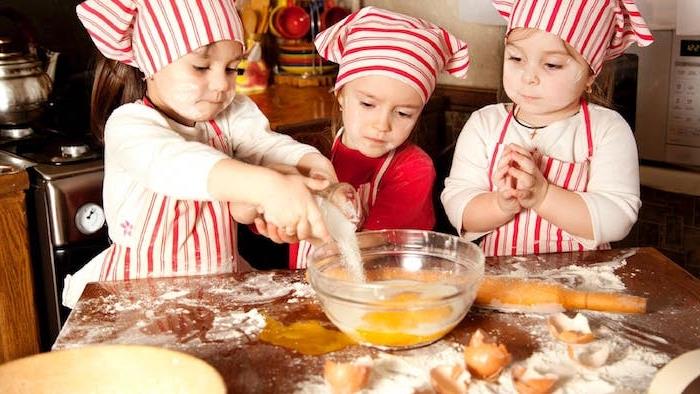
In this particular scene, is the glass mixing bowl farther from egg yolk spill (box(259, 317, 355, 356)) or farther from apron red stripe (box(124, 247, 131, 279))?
apron red stripe (box(124, 247, 131, 279))

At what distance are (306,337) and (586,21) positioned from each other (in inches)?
33.9

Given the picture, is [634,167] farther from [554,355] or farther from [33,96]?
[33,96]

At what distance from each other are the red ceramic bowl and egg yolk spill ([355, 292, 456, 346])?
1.90 meters

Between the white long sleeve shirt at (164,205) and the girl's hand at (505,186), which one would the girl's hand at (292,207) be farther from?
the girl's hand at (505,186)

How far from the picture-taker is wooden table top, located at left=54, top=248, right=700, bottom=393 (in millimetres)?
1002

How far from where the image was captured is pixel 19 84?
2033mm

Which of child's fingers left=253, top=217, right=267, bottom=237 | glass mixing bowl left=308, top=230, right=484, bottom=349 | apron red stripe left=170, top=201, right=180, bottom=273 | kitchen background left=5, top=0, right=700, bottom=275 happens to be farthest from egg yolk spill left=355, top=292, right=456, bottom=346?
kitchen background left=5, top=0, right=700, bottom=275

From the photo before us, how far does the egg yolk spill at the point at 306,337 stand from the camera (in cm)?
103

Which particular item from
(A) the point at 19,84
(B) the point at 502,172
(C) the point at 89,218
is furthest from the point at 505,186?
(A) the point at 19,84

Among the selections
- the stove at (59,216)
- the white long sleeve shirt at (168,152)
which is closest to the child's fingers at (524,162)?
the white long sleeve shirt at (168,152)

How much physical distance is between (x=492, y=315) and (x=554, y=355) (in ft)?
0.44

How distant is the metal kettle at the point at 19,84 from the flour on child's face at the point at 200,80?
0.80 m

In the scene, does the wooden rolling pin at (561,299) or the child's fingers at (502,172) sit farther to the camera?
the child's fingers at (502,172)

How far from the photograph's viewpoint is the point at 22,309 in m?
1.88
